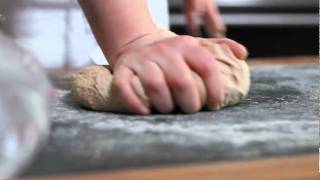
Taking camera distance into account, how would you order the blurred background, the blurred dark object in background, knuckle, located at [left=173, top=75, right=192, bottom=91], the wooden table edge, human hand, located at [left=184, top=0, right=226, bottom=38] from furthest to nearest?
the blurred dark object in background < the blurred background < human hand, located at [left=184, top=0, right=226, bottom=38] < knuckle, located at [left=173, top=75, right=192, bottom=91] < the wooden table edge

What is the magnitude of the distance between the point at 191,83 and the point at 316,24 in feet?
3.78

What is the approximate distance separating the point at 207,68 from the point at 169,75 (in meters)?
0.04

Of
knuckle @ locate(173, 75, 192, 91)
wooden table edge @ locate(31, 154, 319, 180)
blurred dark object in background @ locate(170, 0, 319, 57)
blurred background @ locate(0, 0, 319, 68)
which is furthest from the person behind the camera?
blurred dark object in background @ locate(170, 0, 319, 57)

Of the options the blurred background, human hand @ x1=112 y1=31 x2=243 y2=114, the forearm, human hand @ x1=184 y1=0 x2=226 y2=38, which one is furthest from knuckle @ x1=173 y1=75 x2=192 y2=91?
the blurred background

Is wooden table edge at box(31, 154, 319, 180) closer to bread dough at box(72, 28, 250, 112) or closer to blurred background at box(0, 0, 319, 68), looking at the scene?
bread dough at box(72, 28, 250, 112)

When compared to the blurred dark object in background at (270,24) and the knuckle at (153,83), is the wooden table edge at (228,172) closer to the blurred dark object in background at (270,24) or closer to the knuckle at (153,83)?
the knuckle at (153,83)

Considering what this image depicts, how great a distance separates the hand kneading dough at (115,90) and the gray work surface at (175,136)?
0.5 inches

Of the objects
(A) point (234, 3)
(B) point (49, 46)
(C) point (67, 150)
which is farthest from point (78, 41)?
(C) point (67, 150)

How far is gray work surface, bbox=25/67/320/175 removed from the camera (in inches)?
15.4

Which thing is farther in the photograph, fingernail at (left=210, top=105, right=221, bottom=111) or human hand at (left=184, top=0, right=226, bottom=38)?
human hand at (left=184, top=0, right=226, bottom=38)

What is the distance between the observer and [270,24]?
60.6 inches

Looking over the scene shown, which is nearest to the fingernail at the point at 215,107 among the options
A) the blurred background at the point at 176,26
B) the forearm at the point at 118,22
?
the forearm at the point at 118,22

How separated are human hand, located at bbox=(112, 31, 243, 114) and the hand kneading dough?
1 cm

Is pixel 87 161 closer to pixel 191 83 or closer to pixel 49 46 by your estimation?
pixel 191 83
